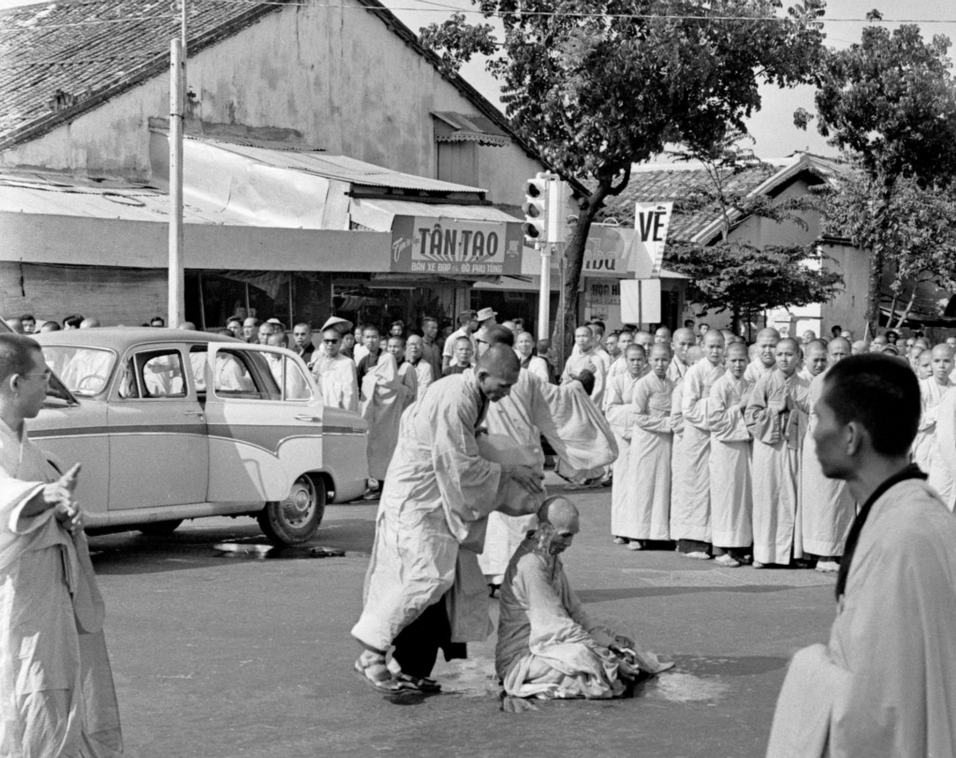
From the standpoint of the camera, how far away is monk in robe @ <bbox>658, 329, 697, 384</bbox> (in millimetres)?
14562

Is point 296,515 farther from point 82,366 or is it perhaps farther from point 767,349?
point 767,349

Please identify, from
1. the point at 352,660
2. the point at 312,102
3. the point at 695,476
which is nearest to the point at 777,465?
the point at 695,476

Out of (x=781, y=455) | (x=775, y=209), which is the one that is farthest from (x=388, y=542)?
(x=775, y=209)

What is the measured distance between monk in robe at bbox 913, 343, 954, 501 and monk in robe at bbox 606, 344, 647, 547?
8.30ft

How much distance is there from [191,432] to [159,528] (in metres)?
1.54

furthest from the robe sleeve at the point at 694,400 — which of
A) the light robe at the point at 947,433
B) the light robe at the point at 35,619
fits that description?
the light robe at the point at 35,619

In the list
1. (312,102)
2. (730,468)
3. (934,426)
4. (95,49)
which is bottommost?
(730,468)

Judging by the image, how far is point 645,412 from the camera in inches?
519

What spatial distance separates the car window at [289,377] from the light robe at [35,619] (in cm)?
714

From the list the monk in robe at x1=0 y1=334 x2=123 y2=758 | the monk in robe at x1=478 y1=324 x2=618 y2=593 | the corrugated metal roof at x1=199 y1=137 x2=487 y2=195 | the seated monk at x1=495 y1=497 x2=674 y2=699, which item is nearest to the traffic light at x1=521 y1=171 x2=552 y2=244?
the corrugated metal roof at x1=199 y1=137 x2=487 y2=195

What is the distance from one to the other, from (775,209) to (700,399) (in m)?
23.3

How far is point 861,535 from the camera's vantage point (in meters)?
3.04

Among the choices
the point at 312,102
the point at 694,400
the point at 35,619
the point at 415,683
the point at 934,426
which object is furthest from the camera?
the point at 312,102

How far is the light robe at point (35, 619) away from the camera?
502cm
